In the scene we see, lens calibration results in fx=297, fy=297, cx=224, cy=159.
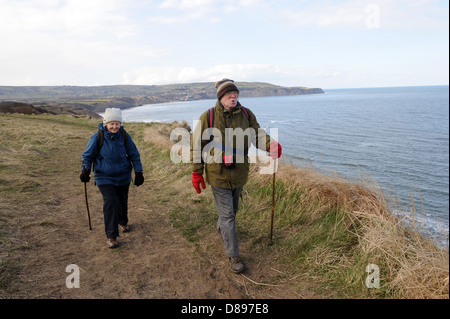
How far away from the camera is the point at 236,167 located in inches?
155

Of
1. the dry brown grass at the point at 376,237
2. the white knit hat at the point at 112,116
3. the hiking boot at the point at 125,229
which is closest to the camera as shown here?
the dry brown grass at the point at 376,237

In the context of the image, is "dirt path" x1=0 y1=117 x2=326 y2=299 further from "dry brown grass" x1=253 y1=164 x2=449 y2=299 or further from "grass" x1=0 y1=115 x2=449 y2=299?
"dry brown grass" x1=253 y1=164 x2=449 y2=299

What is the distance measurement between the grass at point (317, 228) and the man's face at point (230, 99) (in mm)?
2205

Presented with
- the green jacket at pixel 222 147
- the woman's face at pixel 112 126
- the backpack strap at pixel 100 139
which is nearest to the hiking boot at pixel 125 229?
the backpack strap at pixel 100 139

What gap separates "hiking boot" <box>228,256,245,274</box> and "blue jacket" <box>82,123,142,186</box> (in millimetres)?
2070

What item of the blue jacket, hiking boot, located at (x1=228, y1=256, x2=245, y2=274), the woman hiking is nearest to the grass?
hiking boot, located at (x1=228, y1=256, x2=245, y2=274)

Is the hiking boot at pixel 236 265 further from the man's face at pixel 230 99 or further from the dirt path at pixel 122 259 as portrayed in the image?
the man's face at pixel 230 99

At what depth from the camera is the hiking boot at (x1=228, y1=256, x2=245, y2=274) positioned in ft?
12.8

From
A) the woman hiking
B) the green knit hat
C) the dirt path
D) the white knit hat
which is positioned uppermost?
the green knit hat

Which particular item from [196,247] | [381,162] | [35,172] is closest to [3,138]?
[35,172]

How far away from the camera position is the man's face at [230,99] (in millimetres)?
3791

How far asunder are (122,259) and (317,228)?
295 cm

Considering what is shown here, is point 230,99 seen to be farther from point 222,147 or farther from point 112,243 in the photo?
point 112,243
